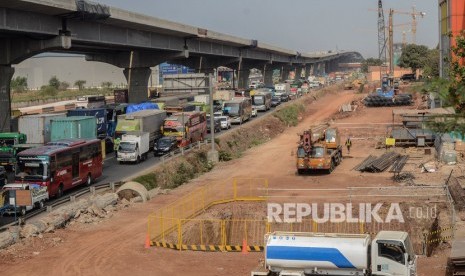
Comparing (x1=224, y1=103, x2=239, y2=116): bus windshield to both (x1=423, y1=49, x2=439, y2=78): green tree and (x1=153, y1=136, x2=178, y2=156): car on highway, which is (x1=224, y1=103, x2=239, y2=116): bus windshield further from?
(x1=153, y1=136, x2=178, y2=156): car on highway

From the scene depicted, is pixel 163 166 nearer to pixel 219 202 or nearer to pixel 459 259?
pixel 219 202

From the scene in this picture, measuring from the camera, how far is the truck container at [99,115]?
177ft

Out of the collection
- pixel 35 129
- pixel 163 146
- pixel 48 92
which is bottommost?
pixel 163 146

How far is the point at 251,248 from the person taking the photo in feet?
87.7

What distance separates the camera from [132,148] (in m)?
49.7

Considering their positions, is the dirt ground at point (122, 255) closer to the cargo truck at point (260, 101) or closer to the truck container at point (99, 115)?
the truck container at point (99, 115)

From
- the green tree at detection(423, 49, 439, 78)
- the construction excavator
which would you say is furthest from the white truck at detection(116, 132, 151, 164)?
the green tree at detection(423, 49, 439, 78)

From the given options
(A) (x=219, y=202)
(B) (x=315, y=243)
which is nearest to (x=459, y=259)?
(B) (x=315, y=243)

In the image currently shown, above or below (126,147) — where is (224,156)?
below

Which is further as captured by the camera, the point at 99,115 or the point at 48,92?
the point at 48,92

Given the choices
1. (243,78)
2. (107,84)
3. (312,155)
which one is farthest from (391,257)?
(107,84)

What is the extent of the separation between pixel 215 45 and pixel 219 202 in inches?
2614

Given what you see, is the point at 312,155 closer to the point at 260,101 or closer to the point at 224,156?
the point at 224,156

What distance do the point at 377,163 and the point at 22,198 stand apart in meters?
27.2
